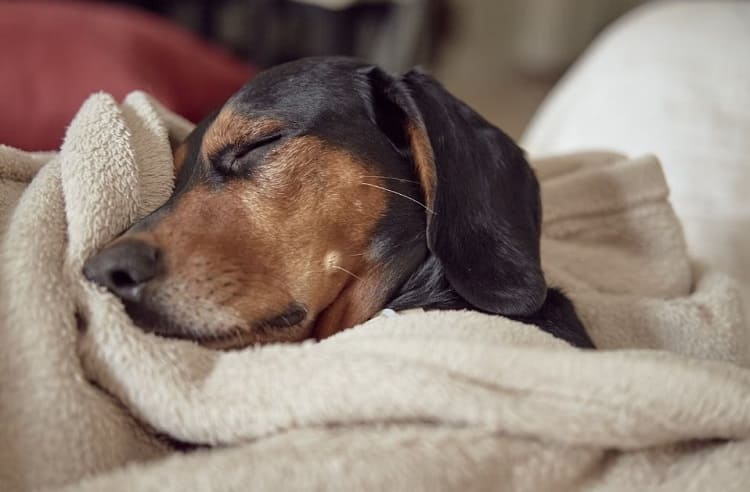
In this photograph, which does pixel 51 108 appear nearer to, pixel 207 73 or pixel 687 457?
pixel 207 73

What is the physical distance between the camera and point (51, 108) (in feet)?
7.31

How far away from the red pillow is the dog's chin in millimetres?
1398

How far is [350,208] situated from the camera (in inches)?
42.3

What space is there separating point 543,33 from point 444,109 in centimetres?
579

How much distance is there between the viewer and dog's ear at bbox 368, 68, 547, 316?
1071 millimetres

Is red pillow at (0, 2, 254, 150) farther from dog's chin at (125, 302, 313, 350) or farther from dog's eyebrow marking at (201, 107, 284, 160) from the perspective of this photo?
dog's chin at (125, 302, 313, 350)

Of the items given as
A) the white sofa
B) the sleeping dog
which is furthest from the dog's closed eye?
the white sofa

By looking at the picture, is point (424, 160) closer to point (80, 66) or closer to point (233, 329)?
point (233, 329)

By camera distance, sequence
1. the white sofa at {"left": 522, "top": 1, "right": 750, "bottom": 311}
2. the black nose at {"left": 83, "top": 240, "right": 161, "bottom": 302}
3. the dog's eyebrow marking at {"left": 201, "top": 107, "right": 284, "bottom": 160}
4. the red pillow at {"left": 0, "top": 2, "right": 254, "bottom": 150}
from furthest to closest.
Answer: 1. the red pillow at {"left": 0, "top": 2, "right": 254, "bottom": 150}
2. the white sofa at {"left": 522, "top": 1, "right": 750, "bottom": 311}
3. the dog's eyebrow marking at {"left": 201, "top": 107, "right": 284, "bottom": 160}
4. the black nose at {"left": 83, "top": 240, "right": 161, "bottom": 302}

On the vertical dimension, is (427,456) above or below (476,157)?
below

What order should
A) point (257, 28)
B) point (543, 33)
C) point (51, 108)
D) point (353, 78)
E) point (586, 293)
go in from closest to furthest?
point (353, 78) → point (586, 293) → point (51, 108) → point (257, 28) → point (543, 33)

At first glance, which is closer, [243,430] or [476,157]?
[243,430]

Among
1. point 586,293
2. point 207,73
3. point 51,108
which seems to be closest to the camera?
point 586,293

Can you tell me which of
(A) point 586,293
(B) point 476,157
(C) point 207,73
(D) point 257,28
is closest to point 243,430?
(B) point 476,157
